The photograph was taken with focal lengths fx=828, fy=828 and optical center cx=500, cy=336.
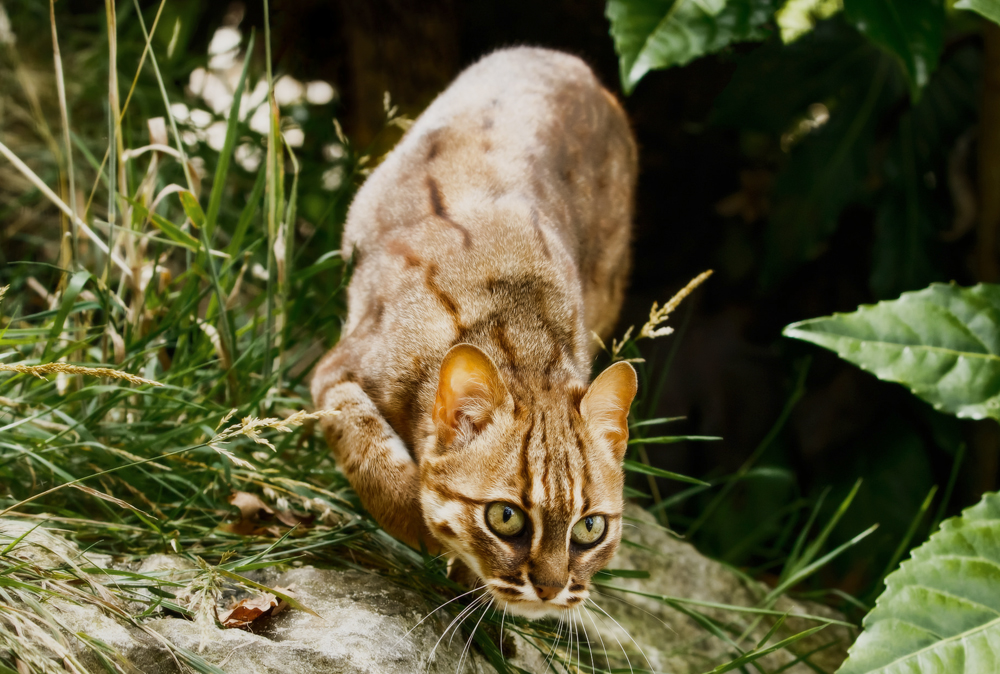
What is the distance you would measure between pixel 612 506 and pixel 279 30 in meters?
3.89

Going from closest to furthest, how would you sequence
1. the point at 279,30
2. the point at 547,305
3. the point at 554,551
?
the point at 554,551 → the point at 547,305 → the point at 279,30

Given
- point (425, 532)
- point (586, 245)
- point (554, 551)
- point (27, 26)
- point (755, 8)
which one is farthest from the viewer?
point (27, 26)

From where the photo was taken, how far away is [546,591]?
2020 millimetres

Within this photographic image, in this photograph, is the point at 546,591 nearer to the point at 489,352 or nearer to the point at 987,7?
the point at 489,352

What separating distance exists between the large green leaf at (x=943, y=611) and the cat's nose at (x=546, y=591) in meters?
0.73

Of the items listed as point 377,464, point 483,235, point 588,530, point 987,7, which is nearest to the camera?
point 588,530

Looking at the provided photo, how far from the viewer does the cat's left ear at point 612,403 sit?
2.17 meters

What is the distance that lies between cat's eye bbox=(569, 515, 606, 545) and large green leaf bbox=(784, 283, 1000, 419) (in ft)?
2.86

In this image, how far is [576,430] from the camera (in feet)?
7.13

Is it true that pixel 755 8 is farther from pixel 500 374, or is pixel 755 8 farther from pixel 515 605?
pixel 515 605

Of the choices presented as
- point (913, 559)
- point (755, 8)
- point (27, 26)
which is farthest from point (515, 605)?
point (27, 26)

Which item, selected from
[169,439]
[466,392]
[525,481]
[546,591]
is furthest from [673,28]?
[169,439]

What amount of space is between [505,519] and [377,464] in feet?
1.40

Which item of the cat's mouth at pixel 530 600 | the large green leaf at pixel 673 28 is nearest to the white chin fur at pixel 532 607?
the cat's mouth at pixel 530 600
